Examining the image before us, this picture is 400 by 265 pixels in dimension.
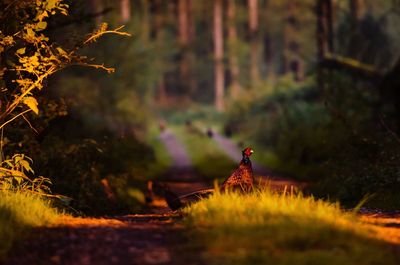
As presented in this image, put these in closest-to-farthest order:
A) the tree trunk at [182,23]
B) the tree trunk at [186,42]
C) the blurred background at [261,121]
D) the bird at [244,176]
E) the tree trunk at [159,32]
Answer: the bird at [244,176] → the blurred background at [261,121] → the tree trunk at [159,32] → the tree trunk at [182,23] → the tree trunk at [186,42]

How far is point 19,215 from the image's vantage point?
865 cm

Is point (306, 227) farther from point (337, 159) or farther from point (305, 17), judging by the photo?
point (305, 17)

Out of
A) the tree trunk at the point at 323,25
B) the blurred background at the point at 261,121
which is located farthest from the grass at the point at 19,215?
the tree trunk at the point at 323,25

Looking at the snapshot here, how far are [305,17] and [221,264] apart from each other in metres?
56.8

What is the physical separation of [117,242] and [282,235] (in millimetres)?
1912

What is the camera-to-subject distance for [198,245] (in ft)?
24.3

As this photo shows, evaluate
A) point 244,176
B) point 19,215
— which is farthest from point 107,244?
point 244,176

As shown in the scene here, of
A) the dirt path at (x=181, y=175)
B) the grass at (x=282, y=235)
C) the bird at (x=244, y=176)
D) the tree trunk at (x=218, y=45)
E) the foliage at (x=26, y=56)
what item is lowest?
the dirt path at (x=181, y=175)

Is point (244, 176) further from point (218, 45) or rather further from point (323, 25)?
point (218, 45)

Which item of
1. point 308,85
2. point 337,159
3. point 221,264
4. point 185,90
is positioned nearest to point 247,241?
point 221,264

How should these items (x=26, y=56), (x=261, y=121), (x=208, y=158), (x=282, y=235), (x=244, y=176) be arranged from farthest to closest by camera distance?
(x=261, y=121), (x=208, y=158), (x=244, y=176), (x=26, y=56), (x=282, y=235)

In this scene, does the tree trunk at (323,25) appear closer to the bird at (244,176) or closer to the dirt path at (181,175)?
the dirt path at (181,175)

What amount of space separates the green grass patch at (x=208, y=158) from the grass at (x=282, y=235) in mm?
14345

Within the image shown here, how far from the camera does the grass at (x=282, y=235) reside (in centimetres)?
671
